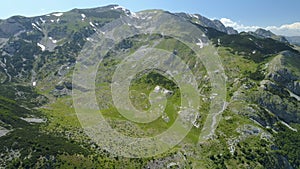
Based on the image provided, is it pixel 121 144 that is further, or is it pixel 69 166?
pixel 121 144

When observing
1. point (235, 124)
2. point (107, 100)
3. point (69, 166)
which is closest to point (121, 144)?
point (69, 166)

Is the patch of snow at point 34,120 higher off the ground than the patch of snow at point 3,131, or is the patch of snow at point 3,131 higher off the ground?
the patch of snow at point 3,131

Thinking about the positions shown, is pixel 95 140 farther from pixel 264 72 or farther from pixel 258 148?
pixel 264 72

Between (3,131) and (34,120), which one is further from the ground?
(3,131)

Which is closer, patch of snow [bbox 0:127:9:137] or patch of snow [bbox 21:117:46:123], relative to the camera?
patch of snow [bbox 0:127:9:137]

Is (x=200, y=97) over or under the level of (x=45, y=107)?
over

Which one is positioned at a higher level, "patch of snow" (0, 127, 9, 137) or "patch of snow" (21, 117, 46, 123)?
"patch of snow" (0, 127, 9, 137)

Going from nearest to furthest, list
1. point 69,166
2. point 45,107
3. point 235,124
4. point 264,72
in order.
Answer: point 69,166 < point 235,124 < point 264,72 < point 45,107

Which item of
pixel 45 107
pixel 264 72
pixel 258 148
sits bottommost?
pixel 45 107

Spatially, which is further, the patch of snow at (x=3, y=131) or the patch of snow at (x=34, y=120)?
the patch of snow at (x=34, y=120)

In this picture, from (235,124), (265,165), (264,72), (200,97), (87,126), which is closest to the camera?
(265,165)

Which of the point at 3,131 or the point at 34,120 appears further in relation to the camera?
the point at 34,120
